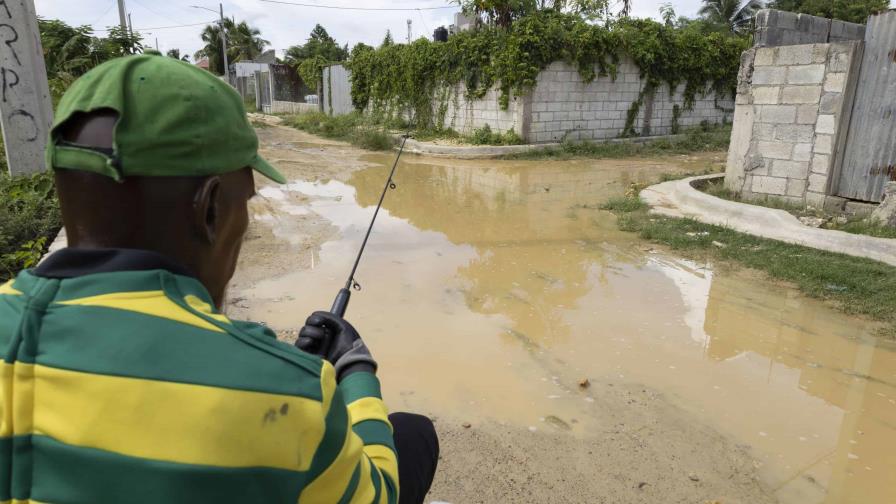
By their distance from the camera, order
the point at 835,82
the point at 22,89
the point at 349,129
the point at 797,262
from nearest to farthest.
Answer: the point at 797,262, the point at 22,89, the point at 835,82, the point at 349,129

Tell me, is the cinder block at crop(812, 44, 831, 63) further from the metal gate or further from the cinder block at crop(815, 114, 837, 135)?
the cinder block at crop(815, 114, 837, 135)

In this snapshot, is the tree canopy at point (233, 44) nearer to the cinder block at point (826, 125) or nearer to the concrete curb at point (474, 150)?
the concrete curb at point (474, 150)

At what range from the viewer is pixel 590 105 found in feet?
48.1

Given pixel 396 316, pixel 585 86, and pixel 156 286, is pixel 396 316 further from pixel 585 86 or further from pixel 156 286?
pixel 585 86

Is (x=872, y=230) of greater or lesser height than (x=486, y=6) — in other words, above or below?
below

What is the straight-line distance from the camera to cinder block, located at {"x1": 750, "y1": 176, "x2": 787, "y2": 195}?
6998 mm

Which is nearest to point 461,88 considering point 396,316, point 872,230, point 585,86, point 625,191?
point 585,86

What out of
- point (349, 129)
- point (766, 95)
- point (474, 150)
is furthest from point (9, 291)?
point (349, 129)

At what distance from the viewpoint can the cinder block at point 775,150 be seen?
6.89 metres

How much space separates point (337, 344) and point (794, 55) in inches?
279

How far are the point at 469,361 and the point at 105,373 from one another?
279 centimetres

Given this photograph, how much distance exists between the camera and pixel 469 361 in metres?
3.47

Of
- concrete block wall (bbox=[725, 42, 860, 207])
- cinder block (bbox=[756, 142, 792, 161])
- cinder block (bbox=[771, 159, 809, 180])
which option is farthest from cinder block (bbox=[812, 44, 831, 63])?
cinder block (bbox=[771, 159, 809, 180])

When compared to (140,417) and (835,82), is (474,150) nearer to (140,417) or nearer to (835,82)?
(835,82)
